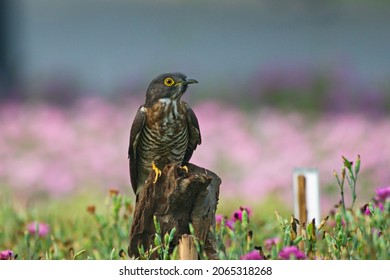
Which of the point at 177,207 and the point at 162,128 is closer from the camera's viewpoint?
the point at 177,207

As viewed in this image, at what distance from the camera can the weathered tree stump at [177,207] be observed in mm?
2117

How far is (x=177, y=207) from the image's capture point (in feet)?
7.02

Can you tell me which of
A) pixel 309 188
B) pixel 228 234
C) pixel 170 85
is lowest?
pixel 228 234

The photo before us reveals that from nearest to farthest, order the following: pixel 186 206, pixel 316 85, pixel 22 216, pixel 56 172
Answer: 1. pixel 186 206
2. pixel 22 216
3. pixel 56 172
4. pixel 316 85

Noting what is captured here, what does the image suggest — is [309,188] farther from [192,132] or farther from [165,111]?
[165,111]

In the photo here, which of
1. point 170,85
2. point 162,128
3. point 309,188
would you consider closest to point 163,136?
point 162,128

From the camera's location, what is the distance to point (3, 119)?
18.0 feet

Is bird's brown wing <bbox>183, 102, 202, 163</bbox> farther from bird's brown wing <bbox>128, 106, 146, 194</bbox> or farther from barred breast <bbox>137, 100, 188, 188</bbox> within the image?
bird's brown wing <bbox>128, 106, 146, 194</bbox>

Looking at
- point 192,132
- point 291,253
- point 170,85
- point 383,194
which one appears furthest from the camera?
point 192,132

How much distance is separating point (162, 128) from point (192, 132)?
11cm
